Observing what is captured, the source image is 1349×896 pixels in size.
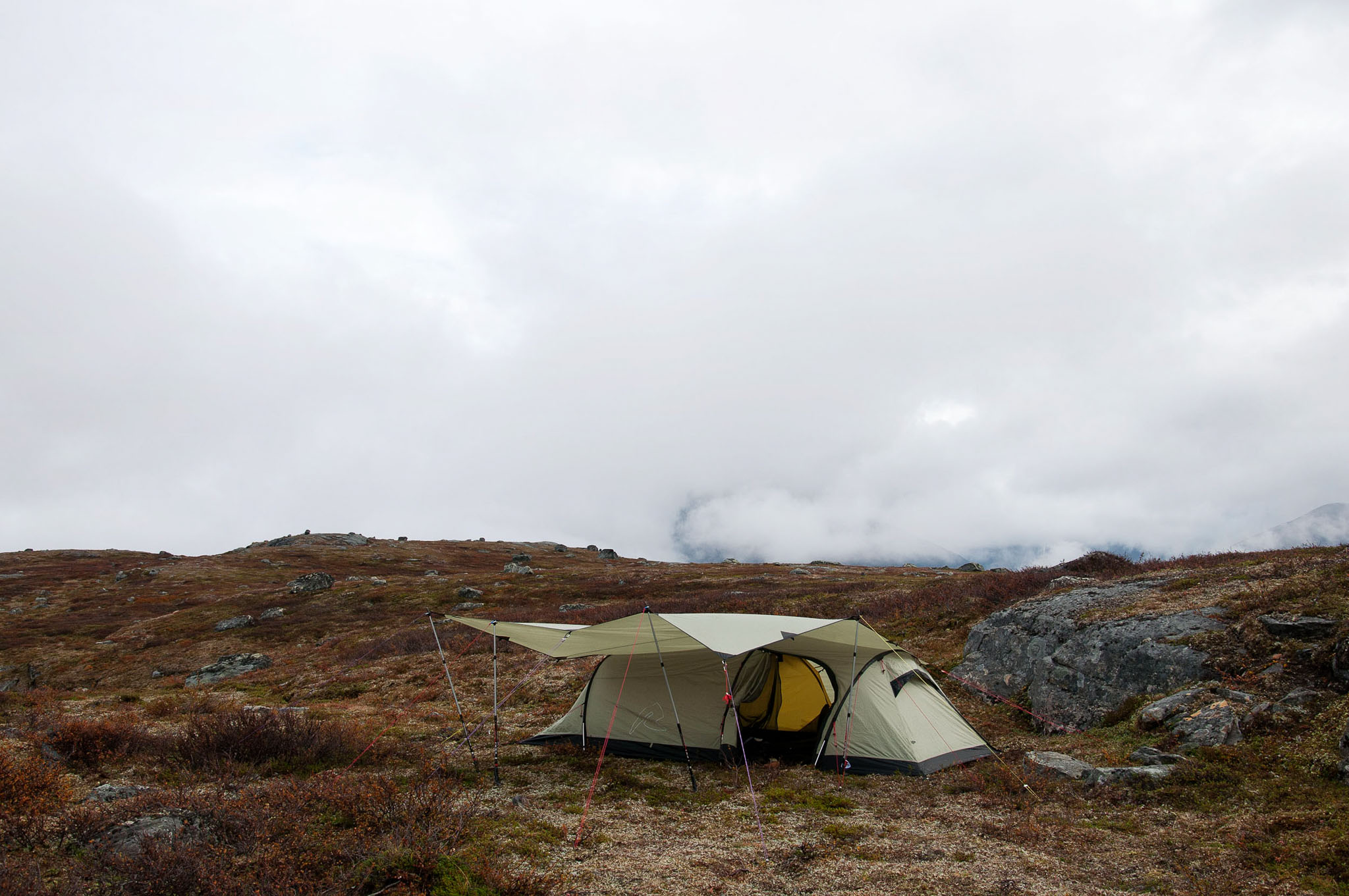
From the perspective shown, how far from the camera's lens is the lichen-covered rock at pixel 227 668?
32.1m

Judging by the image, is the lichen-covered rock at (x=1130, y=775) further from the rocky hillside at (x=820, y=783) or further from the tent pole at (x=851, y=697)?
the tent pole at (x=851, y=697)

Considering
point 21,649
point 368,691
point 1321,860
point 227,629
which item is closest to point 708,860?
point 1321,860

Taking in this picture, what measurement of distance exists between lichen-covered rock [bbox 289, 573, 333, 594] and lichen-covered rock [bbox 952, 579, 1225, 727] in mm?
56607

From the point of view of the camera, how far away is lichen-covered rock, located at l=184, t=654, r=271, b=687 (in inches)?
1264

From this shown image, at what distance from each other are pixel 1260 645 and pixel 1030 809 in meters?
6.80

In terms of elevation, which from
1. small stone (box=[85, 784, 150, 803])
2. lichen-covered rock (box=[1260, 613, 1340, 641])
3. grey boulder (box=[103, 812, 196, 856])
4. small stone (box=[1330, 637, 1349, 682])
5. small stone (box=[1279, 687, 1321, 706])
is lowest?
small stone (box=[85, 784, 150, 803])

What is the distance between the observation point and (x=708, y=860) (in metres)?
9.39

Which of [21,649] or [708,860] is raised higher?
[708,860]

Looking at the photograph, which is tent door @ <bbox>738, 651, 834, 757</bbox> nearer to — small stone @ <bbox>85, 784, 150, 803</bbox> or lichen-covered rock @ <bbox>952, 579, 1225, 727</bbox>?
lichen-covered rock @ <bbox>952, 579, 1225, 727</bbox>

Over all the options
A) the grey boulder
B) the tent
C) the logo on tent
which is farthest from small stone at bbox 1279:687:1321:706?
the grey boulder

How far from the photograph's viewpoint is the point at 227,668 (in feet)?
109

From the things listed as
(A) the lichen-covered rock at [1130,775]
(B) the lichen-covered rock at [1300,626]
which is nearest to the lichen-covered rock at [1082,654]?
(B) the lichen-covered rock at [1300,626]

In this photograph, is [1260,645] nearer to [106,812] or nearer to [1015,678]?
[1015,678]

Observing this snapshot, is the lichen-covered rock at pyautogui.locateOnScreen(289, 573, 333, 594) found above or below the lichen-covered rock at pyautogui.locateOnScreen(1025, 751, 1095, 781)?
below
